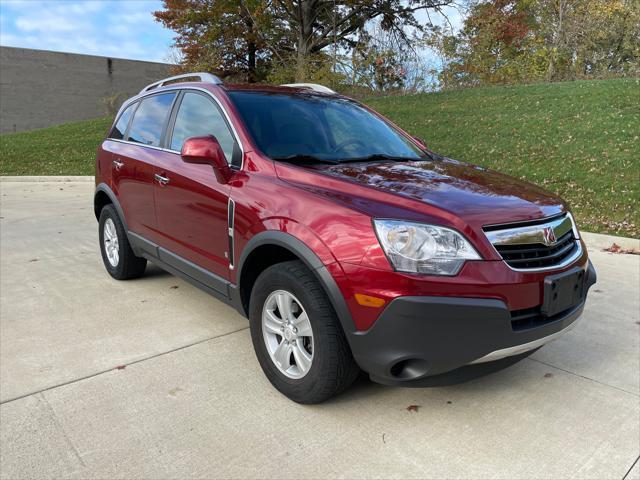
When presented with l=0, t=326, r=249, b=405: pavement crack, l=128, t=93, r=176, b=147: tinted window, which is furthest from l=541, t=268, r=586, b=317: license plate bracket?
l=128, t=93, r=176, b=147: tinted window

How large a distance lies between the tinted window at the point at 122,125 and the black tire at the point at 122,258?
2.24 feet

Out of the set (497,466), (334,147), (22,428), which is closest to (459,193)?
(334,147)

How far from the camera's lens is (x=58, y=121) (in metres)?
30.4

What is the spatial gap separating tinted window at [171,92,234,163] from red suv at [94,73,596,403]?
0.01m

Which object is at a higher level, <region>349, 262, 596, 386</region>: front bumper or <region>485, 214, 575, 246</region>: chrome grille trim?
<region>485, 214, 575, 246</region>: chrome grille trim

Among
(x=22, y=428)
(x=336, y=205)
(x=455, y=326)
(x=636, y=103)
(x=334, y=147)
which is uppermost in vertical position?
(x=636, y=103)

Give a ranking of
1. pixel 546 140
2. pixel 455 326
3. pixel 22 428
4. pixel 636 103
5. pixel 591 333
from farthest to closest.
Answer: pixel 636 103 → pixel 546 140 → pixel 591 333 → pixel 22 428 → pixel 455 326

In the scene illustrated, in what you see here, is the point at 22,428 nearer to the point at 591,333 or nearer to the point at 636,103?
the point at 591,333

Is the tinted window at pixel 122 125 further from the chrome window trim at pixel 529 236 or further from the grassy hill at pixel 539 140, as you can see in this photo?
the grassy hill at pixel 539 140

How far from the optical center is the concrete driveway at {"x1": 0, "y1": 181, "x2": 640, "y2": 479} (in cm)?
232

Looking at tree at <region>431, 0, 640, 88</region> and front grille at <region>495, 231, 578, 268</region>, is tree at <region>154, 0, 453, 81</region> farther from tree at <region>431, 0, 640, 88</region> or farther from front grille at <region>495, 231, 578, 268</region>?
front grille at <region>495, 231, 578, 268</region>

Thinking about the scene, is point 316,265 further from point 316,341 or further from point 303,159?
point 303,159

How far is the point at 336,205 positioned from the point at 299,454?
3.84 ft

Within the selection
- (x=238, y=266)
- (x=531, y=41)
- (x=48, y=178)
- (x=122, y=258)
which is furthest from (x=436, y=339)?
(x=531, y=41)
